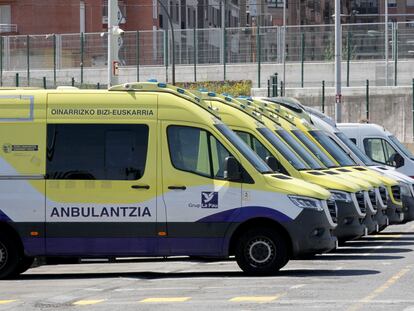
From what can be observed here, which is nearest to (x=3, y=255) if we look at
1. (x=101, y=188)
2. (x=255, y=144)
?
(x=101, y=188)

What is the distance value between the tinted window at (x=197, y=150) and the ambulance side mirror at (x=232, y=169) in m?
0.08

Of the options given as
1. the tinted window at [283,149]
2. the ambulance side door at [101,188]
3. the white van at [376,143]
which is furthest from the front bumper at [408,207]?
the ambulance side door at [101,188]

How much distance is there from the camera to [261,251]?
16.9m

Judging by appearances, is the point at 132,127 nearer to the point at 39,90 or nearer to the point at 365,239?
the point at 39,90

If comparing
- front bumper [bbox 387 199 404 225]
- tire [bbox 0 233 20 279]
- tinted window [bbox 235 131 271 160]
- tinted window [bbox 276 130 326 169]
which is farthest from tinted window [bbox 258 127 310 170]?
tire [bbox 0 233 20 279]

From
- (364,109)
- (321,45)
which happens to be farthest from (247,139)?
(321,45)

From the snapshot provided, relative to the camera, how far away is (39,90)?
57.1ft

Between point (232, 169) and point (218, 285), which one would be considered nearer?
point (218, 285)

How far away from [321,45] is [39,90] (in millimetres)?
39470

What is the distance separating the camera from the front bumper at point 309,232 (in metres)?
16.8

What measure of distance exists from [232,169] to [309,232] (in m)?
1.31

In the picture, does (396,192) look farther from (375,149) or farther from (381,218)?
(375,149)

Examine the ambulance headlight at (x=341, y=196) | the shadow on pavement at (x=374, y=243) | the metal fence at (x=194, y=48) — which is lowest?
the shadow on pavement at (x=374, y=243)

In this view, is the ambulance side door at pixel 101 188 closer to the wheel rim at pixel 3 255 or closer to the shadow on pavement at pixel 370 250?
the wheel rim at pixel 3 255
